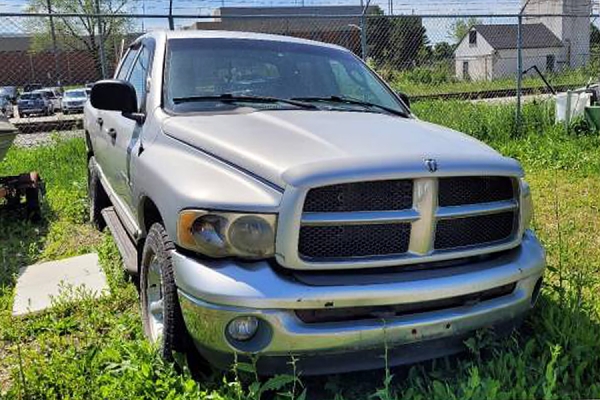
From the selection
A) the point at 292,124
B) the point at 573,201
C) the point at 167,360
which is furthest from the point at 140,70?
the point at 573,201

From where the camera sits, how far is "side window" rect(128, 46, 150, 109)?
3.84 metres

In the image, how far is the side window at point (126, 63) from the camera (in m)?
4.79

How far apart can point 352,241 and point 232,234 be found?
51 cm

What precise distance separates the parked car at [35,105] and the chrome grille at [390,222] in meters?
27.3

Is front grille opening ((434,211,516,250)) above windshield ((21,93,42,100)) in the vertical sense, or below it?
above

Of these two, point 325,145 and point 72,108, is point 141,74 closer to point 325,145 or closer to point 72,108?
point 325,145

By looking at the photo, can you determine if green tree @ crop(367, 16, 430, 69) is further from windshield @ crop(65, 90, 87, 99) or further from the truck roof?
windshield @ crop(65, 90, 87, 99)

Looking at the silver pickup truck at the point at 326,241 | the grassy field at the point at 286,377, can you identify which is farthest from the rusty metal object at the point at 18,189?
the silver pickup truck at the point at 326,241

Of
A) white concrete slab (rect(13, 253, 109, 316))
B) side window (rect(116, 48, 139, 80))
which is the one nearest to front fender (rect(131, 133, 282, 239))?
white concrete slab (rect(13, 253, 109, 316))

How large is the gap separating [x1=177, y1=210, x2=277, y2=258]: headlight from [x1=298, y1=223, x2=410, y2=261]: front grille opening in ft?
0.48

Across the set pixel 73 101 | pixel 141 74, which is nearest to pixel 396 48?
pixel 141 74

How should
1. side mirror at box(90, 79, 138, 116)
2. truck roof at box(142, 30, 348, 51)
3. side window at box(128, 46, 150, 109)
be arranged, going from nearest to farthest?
side mirror at box(90, 79, 138, 116), side window at box(128, 46, 150, 109), truck roof at box(142, 30, 348, 51)

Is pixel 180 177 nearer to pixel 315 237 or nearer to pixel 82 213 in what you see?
pixel 315 237

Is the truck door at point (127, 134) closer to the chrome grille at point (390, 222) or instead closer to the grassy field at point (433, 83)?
the chrome grille at point (390, 222)
